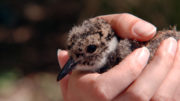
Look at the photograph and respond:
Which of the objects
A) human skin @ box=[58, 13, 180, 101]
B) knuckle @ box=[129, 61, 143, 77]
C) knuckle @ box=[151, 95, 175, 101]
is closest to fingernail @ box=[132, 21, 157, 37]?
human skin @ box=[58, 13, 180, 101]

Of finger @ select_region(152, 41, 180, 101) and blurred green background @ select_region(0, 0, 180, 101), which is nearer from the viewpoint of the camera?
finger @ select_region(152, 41, 180, 101)

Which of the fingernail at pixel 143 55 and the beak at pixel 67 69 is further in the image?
the beak at pixel 67 69

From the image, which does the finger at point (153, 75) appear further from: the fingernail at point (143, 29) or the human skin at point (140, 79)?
the fingernail at point (143, 29)

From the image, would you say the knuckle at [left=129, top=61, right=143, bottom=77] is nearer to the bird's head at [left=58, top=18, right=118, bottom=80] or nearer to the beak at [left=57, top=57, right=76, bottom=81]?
the bird's head at [left=58, top=18, right=118, bottom=80]

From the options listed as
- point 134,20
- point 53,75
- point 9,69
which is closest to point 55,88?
point 53,75

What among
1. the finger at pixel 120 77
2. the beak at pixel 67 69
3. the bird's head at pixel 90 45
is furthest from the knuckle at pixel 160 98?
the beak at pixel 67 69

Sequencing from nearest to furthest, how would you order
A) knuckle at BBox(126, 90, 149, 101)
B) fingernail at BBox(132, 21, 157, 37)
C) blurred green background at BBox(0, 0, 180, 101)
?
knuckle at BBox(126, 90, 149, 101), fingernail at BBox(132, 21, 157, 37), blurred green background at BBox(0, 0, 180, 101)

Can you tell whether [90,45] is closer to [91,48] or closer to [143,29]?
[91,48]
